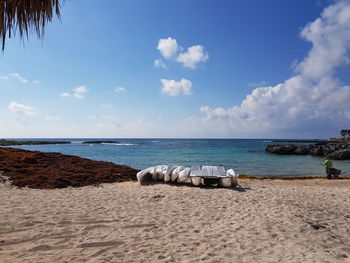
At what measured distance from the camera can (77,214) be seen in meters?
6.21

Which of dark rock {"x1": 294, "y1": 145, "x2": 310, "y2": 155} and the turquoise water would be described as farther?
dark rock {"x1": 294, "y1": 145, "x2": 310, "y2": 155}

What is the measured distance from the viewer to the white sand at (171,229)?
162 inches

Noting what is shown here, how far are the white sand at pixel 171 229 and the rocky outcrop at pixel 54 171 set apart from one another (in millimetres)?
2577

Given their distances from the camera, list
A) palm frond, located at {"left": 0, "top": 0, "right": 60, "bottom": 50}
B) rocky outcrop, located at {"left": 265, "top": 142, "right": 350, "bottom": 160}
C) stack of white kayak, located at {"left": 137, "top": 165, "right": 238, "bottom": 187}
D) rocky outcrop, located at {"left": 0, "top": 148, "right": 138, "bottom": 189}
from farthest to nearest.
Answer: rocky outcrop, located at {"left": 265, "top": 142, "right": 350, "bottom": 160} < rocky outcrop, located at {"left": 0, "top": 148, "right": 138, "bottom": 189} < stack of white kayak, located at {"left": 137, "top": 165, "right": 238, "bottom": 187} < palm frond, located at {"left": 0, "top": 0, "right": 60, "bottom": 50}

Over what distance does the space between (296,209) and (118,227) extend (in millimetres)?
5292

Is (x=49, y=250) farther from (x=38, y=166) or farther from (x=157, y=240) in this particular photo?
(x=38, y=166)

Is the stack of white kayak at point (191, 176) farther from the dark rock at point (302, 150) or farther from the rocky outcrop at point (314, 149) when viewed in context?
the dark rock at point (302, 150)

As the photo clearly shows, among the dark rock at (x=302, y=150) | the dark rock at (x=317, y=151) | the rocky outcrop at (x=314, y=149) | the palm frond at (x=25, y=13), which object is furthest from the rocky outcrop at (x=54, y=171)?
the dark rock at (x=302, y=150)

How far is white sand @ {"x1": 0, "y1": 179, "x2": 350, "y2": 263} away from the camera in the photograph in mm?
4105

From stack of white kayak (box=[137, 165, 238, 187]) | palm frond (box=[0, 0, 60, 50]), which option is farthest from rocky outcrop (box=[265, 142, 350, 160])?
palm frond (box=[0, 0, 60, 50])

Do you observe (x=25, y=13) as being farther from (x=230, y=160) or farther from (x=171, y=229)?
(x=230, y=160)

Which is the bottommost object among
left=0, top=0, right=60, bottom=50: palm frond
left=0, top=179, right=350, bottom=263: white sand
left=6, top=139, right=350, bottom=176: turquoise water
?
left=6, top=139, right=350, bottom=176: turquoise water

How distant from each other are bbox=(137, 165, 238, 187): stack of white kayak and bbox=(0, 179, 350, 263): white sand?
2213 millimetres

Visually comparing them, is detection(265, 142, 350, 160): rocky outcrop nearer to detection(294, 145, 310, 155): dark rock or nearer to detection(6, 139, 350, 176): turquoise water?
detection(294, 145, 310, 155): dark rock
